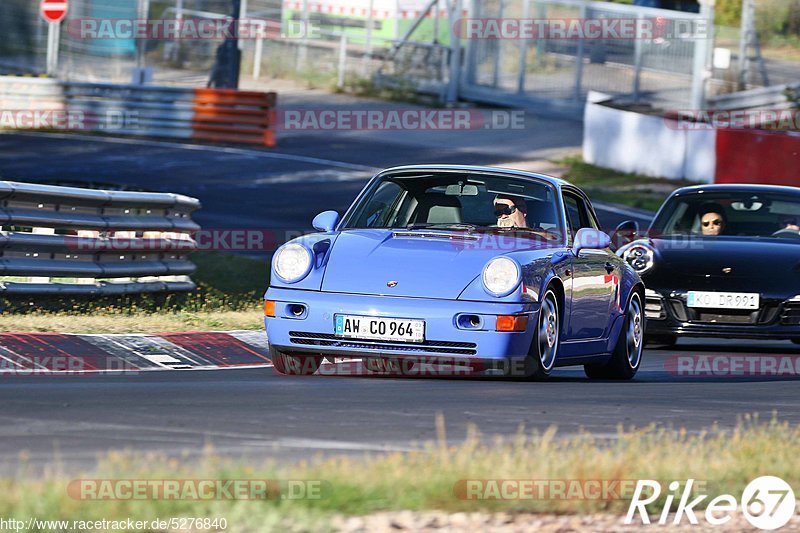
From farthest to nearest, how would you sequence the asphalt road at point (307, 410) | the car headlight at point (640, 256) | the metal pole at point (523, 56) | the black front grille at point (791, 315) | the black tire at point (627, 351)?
the metal pole at point (523, 56) < the car headlight at point (640, 256) < the black front grille at point (791, 315) < the black tire at point (627, 351) < the asphalt road at point (307, 410)

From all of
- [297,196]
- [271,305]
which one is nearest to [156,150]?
[297,196]

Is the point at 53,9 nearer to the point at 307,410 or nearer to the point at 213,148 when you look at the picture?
the point at 213,148

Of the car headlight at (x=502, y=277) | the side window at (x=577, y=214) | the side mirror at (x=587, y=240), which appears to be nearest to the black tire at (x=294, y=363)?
the car headlight at (x=502, y=277)

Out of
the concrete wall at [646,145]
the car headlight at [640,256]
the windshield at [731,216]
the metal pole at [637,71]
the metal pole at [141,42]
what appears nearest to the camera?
the car headlight at [640,256]

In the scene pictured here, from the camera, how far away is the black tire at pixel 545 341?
8.62 meters

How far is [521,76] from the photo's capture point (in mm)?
35531

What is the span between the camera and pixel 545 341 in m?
8.79

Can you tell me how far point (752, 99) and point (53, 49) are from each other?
15001 mm

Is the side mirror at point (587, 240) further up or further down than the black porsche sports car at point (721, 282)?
further up

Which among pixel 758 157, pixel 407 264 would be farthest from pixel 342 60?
pixel 407 264

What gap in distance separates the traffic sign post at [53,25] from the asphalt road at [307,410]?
904 inches

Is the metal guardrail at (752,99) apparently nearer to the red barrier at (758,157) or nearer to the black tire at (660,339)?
the red barrier at (758,157)

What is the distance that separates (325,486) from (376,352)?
339 cm

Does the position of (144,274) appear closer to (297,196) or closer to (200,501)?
(200,501)
